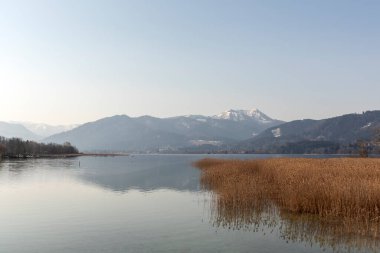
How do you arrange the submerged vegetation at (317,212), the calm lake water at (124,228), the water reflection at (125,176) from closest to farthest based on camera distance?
the calm lake water at (124,228) → the submerged vegetation at (317,212) → the water reflection at (125,176)

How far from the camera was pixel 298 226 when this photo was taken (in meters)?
22.2

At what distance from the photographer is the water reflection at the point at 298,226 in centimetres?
1839

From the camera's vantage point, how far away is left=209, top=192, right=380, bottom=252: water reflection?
1839cm

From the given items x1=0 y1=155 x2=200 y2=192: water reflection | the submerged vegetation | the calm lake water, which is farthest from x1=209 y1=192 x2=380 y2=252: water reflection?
x1=0 y1=155 x2=200 y2=192: water reflection

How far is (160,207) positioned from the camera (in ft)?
103

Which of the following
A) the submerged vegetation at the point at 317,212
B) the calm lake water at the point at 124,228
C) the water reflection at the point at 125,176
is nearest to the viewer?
the calm lake water at the point at 124,228

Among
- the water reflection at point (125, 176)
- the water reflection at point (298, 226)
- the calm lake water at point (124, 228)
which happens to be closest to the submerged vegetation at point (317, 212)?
the water reflection at point (298, 226)

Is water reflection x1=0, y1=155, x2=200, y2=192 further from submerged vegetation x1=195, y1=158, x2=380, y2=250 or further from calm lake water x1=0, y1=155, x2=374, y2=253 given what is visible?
submerged vegetation x1=195, y1=158, x2=380, y2=250

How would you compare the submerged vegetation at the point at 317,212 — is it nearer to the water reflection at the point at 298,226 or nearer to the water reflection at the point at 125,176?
the water reflection at the point at 298,226

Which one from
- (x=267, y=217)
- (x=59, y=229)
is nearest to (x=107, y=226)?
(x=59, y=229)

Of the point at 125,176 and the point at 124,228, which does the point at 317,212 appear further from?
the point at 125,176

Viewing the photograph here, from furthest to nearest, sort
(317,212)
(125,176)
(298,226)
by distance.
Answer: (125,176) < (317,212) < (298,226)

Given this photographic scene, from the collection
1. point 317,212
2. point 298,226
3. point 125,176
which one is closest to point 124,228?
point 298,226

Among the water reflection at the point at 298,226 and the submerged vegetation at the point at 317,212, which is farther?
the submerged vegetation at the point at 317,212
